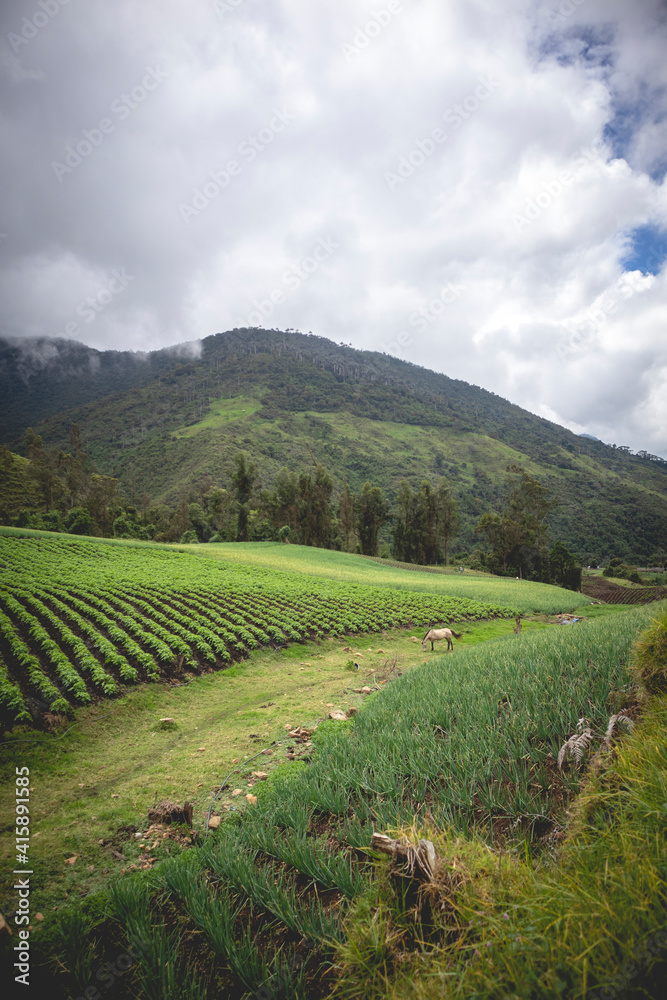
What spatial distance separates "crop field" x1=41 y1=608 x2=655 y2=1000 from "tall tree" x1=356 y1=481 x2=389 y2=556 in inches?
2391

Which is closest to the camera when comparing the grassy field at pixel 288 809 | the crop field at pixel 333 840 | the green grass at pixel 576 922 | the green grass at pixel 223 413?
the green grass at pixel 576 922

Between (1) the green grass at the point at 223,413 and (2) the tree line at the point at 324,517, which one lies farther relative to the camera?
(1) the green grass at the point at 223,413

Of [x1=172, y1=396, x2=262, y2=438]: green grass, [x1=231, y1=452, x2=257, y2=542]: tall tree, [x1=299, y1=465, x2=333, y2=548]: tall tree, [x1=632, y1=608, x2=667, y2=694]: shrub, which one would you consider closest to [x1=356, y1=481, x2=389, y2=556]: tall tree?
[x1=299, y1=465, x2=333, y2=548]: tall tree

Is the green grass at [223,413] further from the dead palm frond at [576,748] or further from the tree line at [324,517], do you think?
the dead palm frond at [576,748]

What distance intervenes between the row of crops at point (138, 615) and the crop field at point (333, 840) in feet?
21.0

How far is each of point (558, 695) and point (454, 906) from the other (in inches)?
108

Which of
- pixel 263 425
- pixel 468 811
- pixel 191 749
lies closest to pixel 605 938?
pixel 468 811

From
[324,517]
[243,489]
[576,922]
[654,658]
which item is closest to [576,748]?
[654,658]

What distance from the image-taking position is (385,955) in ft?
5.75

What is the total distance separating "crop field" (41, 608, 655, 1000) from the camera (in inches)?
84.5

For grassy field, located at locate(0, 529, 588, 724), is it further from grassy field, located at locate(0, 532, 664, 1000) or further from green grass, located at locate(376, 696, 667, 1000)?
green grass, located at locate(376, 696, 667, 1000)

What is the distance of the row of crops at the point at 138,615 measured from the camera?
8895mm

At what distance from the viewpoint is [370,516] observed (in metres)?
66.6

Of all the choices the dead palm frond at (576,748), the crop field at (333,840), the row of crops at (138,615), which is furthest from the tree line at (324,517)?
the dead palm frond at (576,748)
